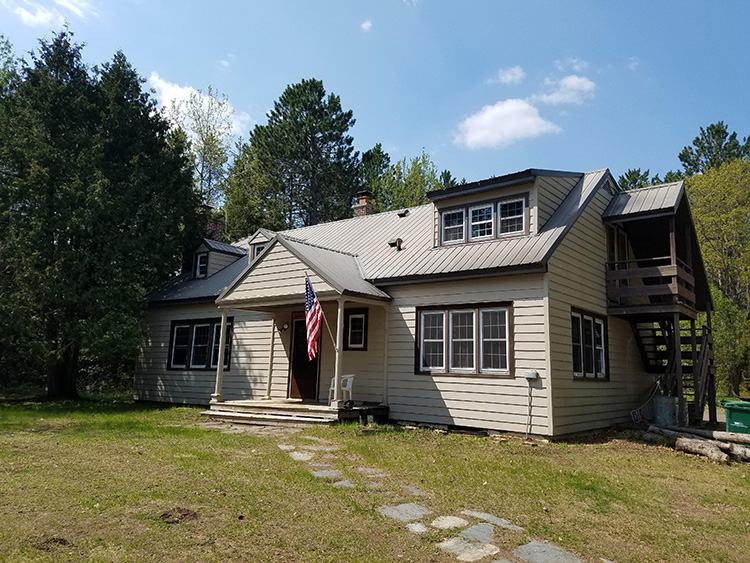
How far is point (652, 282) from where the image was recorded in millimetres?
14680

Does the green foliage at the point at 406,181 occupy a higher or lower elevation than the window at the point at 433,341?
higher

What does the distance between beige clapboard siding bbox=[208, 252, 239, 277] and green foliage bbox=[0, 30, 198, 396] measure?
4.82ft

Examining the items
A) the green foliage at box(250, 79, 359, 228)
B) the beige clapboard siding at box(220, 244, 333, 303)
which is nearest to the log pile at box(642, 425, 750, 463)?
the beige clapboard siding at box(220, 244, 333, 303)

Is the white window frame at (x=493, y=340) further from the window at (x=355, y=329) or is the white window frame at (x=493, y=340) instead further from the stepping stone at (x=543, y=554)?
the stepping stone at (x=543, y=554)

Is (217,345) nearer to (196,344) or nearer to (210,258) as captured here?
(196,344)

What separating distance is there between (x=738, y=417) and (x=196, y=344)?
576 inches

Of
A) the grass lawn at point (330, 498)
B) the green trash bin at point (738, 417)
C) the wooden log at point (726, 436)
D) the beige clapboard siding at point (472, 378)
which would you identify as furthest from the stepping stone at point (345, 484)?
the green trash bin at point (738, 417)

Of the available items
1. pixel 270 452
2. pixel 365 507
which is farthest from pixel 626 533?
pixel 270 452

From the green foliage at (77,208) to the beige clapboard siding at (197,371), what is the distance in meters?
1.09

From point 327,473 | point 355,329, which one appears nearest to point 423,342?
point 355,329

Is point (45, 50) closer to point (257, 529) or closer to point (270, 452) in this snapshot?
point (270, 452)

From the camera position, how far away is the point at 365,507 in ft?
18.5

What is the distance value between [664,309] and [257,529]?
439 inches

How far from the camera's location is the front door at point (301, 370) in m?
14.3
